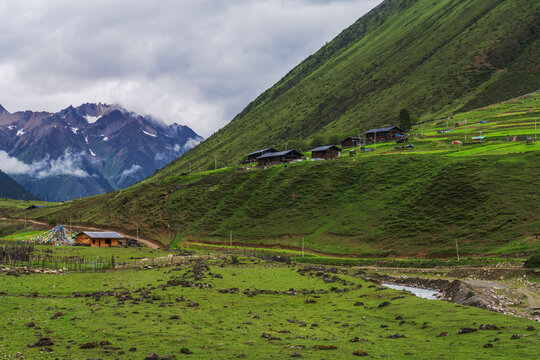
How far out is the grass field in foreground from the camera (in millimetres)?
32875

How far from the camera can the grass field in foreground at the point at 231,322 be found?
108ft

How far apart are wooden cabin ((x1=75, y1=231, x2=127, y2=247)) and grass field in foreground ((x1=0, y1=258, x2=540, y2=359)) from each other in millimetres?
74697

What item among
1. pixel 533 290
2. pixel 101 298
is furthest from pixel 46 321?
pixel 533 290

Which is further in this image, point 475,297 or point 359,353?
point 475,297

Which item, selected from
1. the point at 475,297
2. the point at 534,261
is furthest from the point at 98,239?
the point at 534,261

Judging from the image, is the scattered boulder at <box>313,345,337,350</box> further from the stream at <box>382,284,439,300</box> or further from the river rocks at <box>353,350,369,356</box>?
the stream at <box>382,284,439,300</box>

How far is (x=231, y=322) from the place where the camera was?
4509 cm

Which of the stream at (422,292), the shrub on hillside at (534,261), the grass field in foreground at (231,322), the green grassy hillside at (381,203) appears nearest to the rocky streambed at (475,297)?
the stream at (422,292)

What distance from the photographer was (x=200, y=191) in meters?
191

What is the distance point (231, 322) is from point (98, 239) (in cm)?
11008

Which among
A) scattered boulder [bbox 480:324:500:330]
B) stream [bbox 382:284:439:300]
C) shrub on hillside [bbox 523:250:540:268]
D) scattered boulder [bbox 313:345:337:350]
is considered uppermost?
shrub on hillside [bbox 523:250:540:268]

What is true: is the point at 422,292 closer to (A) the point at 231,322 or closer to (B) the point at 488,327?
(B) the point at 488,327

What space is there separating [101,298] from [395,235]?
269 feet

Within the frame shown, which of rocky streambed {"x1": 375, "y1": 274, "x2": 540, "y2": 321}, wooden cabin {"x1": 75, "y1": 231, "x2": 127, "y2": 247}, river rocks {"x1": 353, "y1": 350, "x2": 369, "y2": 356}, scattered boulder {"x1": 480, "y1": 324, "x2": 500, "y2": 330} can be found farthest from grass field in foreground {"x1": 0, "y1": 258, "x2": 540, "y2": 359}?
wooden cabin {"x1": 75, "y1": 231, "x2": 127, "y2": 247}
